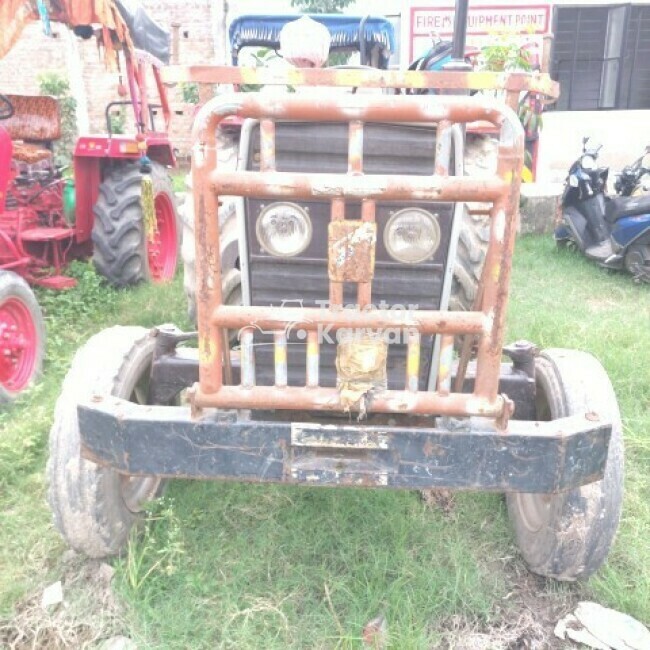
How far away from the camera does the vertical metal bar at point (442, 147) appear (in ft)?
5.78

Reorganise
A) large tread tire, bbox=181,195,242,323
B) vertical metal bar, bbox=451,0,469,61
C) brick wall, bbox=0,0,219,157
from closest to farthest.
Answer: vertical metal bar, bbox=451,0,469,61 < large tread tire, bbox=181,195,242,323 < brick wall, bbox=0,0,219,157

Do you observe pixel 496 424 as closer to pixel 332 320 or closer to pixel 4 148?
pixel 332 320

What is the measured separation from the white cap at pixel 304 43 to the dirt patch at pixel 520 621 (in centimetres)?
210

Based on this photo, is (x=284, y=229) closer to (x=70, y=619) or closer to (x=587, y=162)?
(x=70, y=619)

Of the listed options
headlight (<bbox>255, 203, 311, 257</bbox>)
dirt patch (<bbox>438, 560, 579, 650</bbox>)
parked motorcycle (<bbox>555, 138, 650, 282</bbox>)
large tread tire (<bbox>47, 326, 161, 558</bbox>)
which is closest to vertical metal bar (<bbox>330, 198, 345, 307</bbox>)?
headlight (<bbox>255, 203, 311, 257</bbox>)

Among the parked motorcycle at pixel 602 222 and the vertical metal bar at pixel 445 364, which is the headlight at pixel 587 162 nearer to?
the parked motorcycle at pixel 602 222

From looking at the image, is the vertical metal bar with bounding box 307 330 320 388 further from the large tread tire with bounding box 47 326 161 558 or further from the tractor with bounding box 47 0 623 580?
the large tread tire with bounding box 47 326 161 558

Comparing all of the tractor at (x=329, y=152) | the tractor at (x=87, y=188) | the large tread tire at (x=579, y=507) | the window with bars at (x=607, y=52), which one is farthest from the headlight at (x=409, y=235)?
the window with bars at (x=607, y=52)

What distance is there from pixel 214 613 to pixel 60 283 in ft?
11.2

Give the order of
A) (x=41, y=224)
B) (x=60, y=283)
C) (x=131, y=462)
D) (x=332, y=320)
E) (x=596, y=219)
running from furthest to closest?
(x=596, y=219) < (x=41, y=224) < (x=60, y=283) < (x=131, y=462) < (x=332, y=320)

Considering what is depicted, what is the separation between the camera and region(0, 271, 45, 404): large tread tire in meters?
3.69

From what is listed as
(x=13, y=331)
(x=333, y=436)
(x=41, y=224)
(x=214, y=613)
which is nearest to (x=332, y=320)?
(x=333, y=436)

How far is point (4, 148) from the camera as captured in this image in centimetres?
417

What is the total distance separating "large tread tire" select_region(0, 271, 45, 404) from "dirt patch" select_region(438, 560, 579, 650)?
2527 mm
